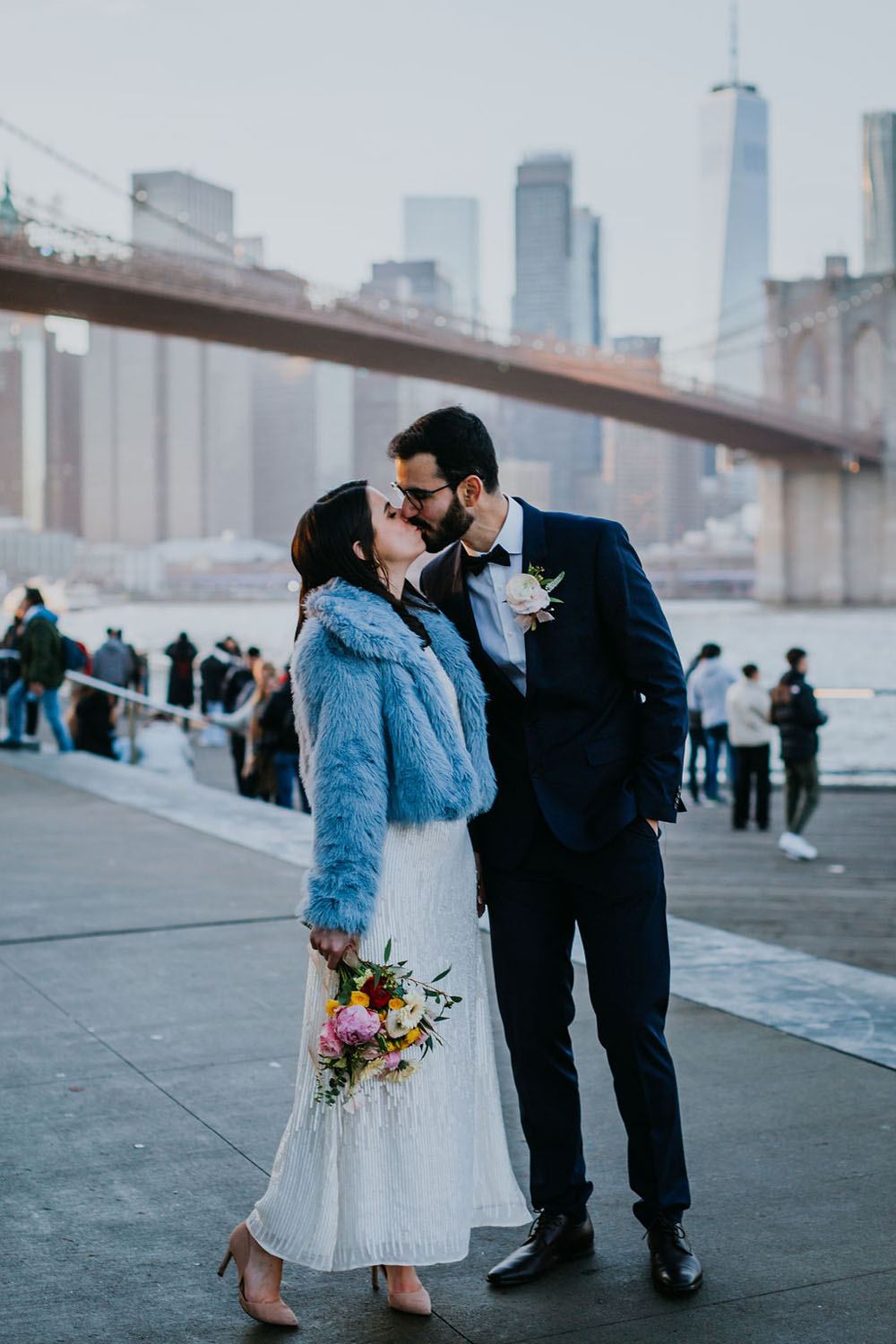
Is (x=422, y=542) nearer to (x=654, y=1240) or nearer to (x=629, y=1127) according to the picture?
(x=629, y=1127)

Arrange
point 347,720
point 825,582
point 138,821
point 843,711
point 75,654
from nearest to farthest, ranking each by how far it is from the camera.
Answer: point 347,720 → point 138,821 → point 75,654 → point 843,711 → point 825,582

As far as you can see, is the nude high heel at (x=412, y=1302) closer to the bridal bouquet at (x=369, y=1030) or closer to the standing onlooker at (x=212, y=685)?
the bridal bouquet at (x=369, y=1030)

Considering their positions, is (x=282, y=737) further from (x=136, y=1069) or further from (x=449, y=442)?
(x=449, y=442)

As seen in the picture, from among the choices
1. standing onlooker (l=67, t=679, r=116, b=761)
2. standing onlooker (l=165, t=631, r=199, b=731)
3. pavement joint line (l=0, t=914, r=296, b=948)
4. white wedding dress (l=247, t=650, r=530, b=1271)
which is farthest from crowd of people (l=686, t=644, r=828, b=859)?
standing onlooker (l=165, t=631, r=199, b=731)

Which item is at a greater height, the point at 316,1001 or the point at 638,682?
the point at 638,682

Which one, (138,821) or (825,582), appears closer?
(138,821)

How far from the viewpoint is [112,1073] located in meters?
3.43

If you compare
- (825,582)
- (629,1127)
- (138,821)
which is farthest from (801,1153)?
(825,582)

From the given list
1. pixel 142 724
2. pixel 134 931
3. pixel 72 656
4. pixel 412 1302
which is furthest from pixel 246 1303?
pixel 72 656

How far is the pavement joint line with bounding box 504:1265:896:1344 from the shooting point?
2.24 meters

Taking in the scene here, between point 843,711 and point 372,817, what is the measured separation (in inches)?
1289

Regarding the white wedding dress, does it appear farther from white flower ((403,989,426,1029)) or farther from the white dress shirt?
the white dress shirt

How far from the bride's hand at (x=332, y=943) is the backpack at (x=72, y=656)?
9.26m

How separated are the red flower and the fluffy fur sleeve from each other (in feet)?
0.28
